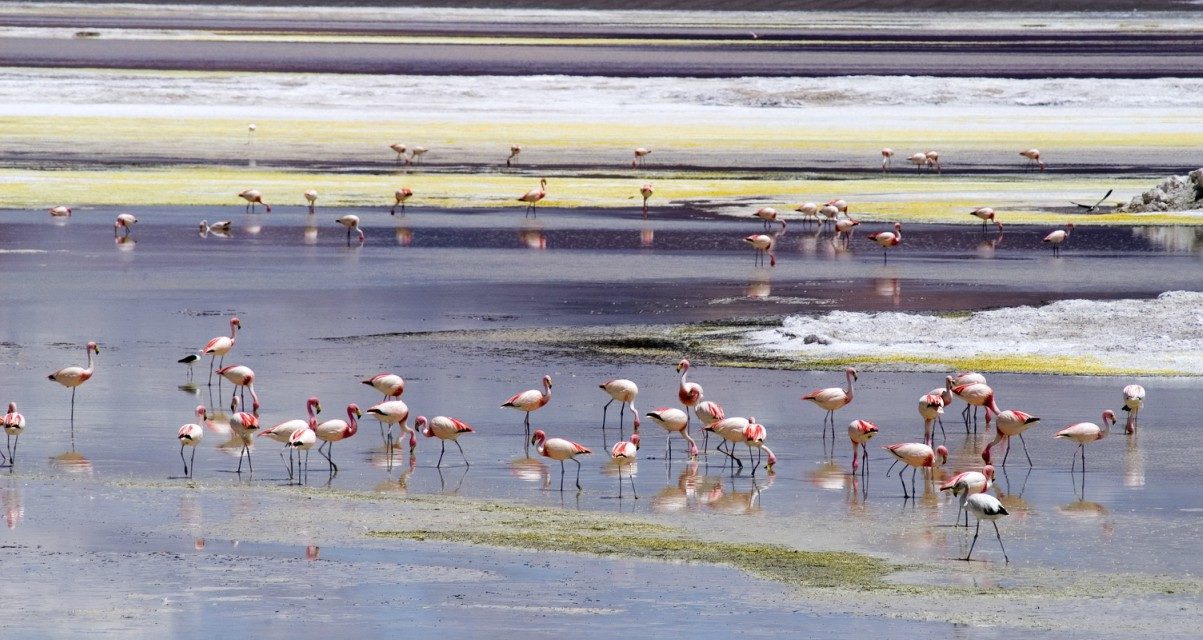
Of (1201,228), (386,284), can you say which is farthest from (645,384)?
(1201,228)

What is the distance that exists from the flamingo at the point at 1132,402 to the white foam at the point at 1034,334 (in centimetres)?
315

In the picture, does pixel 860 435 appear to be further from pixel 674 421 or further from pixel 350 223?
pixel 350 223

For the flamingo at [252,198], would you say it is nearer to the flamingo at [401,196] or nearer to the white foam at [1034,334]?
the flamingo at [401,196]

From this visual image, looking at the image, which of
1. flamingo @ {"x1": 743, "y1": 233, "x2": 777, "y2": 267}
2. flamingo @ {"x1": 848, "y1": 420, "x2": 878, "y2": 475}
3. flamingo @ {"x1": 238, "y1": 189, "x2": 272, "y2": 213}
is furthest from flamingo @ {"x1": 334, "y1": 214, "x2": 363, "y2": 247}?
flamingo @ {"x1": 848, "y1": 420, "x2": 878, "y2": 475}

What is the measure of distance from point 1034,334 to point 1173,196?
1815 centimetres

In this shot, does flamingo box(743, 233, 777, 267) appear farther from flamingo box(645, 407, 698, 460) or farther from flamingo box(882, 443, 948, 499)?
flamingo box(882, 443, 948, 499)

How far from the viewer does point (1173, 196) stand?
38.5 meters

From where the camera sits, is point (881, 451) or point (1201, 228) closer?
point (881, 451)

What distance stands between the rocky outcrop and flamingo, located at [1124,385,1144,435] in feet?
73.8

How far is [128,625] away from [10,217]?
2682 cm

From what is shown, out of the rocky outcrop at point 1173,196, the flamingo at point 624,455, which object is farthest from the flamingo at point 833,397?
the rocky outcrop at point 1173,196

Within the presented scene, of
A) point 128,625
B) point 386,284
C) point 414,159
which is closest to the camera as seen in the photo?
point 128,625

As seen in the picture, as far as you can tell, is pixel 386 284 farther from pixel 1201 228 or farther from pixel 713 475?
pixel 1201 228

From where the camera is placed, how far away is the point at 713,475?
1512 centimetres
